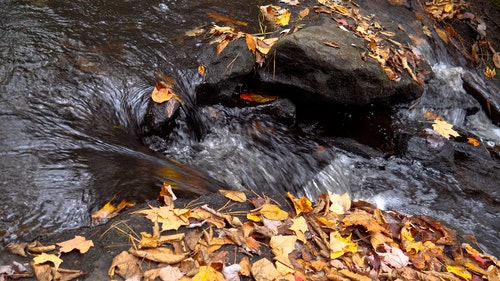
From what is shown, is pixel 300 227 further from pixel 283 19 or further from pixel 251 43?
pixel 283 19

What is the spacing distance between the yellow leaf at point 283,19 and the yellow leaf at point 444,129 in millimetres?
2129

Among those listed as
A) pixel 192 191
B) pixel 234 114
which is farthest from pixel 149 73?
pixel 192 191

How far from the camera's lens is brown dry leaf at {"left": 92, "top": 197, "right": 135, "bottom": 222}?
2.39 metres

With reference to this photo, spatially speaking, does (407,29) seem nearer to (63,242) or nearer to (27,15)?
(27,15)

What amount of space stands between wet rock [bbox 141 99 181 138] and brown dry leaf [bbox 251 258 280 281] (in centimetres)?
188

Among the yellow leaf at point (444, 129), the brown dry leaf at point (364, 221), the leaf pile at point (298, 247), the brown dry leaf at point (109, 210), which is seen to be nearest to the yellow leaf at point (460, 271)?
the leaf pile at point (298, 247)

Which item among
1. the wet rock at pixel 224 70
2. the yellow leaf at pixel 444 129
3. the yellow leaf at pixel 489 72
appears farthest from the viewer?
the yellow leaf at pixel 489 72

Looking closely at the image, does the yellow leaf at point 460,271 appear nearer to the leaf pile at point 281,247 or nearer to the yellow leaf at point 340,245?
the leaf pile at point 281,247

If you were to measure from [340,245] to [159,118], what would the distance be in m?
1.96

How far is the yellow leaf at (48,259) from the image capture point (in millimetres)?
1990

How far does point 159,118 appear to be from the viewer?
370 cm

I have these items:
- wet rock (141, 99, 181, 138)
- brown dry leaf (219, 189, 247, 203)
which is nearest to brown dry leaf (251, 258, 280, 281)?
brown dry leaf (219, 189, 247, 203)

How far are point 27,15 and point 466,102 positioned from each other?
17.3 feet

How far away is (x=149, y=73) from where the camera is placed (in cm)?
407
